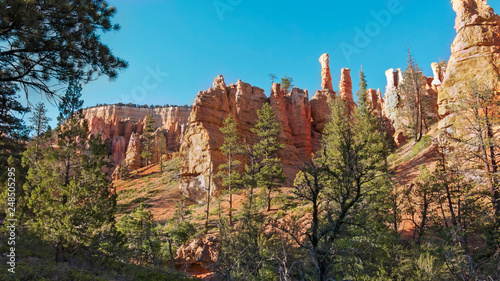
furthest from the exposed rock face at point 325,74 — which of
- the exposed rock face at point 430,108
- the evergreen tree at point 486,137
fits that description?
the evergreen tree at point 486,137

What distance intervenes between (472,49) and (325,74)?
31.2 metres

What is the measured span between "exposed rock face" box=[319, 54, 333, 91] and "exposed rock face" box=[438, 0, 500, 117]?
90.2 ft

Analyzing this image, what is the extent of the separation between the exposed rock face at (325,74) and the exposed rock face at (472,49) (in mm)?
27508

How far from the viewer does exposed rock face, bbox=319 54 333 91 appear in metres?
56.5

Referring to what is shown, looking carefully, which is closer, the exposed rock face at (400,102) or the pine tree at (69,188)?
the pine tree at (69,188)

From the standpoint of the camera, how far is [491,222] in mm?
14398

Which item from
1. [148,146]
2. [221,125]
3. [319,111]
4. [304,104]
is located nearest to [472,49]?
[304,104]

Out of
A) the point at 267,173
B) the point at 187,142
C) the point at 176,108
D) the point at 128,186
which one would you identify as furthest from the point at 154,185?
the point at 176,108

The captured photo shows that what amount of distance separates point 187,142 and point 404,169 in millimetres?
27943

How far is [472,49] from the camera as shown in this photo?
27.1 meters

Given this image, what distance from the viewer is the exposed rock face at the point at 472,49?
25859mm

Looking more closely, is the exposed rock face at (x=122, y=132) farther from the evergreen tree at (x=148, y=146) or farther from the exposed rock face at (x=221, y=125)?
the exposed rock face at (x=221, y=125)

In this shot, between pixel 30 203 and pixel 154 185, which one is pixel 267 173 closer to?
pixel 30 203

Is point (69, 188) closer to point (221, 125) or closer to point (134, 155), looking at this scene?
point (221, 125)
